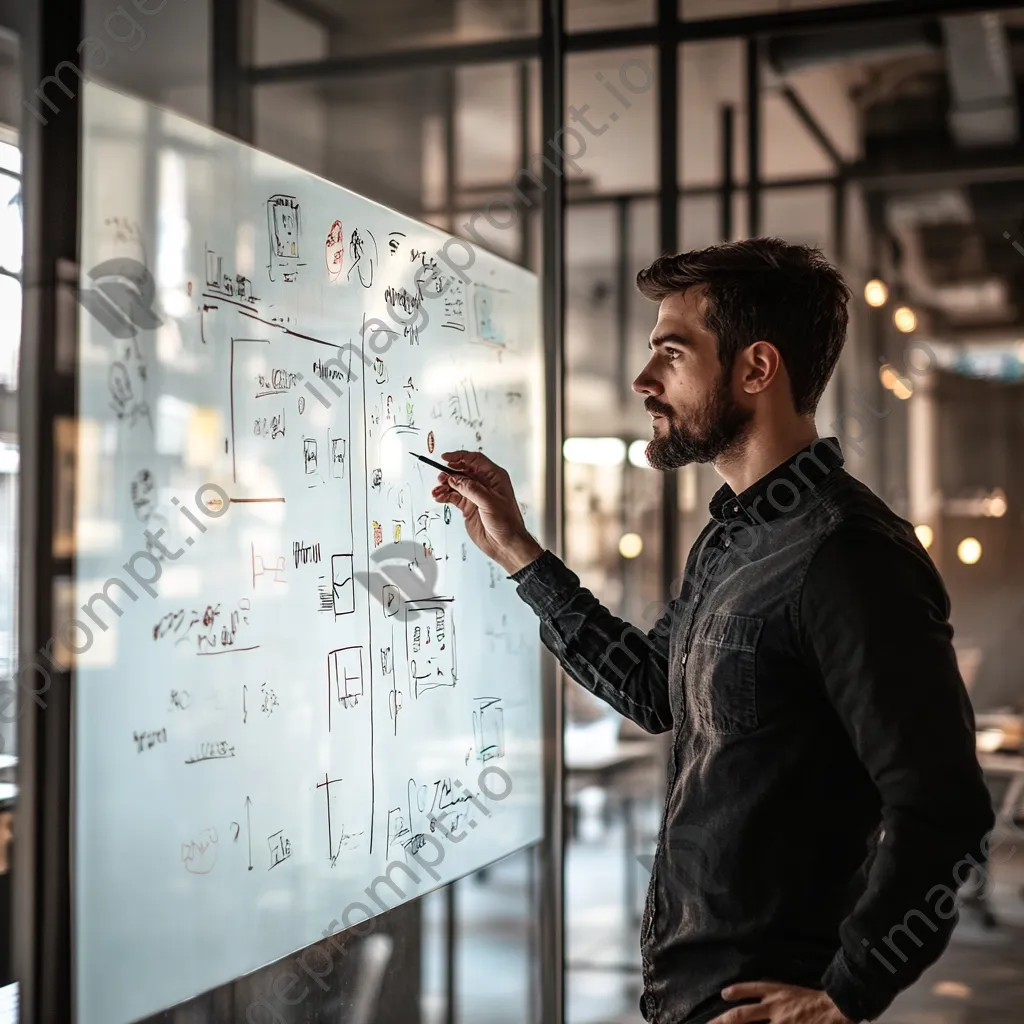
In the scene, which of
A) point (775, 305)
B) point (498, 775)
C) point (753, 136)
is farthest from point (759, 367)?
point (753, 136)

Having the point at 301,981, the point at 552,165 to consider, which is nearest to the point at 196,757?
the point at 301,981

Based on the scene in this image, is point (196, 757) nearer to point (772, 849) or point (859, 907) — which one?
point (772, 849)

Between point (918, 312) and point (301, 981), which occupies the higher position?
point (918, 312)

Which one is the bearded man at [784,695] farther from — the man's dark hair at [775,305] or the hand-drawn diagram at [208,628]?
the hand-drawn diagram at [208,628]

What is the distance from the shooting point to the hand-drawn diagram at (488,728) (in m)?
2.69

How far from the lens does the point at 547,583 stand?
2.01 metres

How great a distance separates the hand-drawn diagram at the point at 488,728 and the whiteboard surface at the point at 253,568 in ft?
0.09

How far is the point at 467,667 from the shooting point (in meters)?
2.64

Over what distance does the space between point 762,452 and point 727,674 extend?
13.2 inches

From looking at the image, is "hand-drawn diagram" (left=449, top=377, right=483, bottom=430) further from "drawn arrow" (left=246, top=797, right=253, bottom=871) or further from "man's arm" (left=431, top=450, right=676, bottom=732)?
"drawn arrow" (left=246, top=797, right=253, bottom=871)

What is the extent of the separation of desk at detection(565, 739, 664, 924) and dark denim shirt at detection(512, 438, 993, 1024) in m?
1.78

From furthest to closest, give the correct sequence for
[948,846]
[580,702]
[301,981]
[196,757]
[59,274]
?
[580,702]
[301,981]
[196,757]
[59,274]
[948,846]

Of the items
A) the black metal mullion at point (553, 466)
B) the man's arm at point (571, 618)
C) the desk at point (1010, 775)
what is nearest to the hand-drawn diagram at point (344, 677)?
the man's arm at point (571, 618)

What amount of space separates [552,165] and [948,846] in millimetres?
2313
